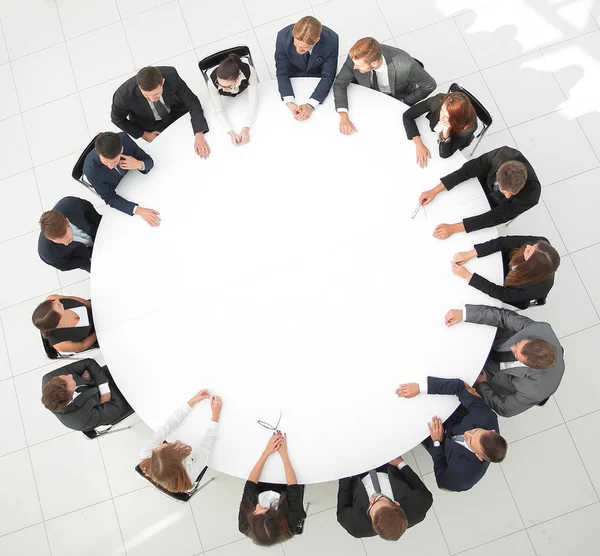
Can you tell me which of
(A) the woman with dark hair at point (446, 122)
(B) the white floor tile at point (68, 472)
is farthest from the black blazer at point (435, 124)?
(B) the white floor tile at point (68, 472)

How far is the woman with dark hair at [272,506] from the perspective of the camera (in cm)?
249

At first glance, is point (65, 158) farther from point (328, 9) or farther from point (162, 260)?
point (328, 9)

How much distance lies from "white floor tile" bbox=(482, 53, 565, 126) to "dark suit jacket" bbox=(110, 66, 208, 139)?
2364mm

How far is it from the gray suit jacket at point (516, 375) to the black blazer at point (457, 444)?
0.42ft

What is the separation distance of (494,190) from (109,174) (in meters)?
2.24

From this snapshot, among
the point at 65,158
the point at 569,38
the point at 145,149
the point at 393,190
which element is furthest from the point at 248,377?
the point at 569,38

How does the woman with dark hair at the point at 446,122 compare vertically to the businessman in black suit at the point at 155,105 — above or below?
below

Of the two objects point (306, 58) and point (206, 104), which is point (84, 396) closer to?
point (206, 104)

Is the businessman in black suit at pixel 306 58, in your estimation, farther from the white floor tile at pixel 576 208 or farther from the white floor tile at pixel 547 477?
the white floor tile at pixel 547 477

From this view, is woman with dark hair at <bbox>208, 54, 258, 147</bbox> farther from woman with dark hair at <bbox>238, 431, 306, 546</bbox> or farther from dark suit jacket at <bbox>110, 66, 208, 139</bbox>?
woman with dark hair at <bbox>238, 431, 306, 546</bbox>

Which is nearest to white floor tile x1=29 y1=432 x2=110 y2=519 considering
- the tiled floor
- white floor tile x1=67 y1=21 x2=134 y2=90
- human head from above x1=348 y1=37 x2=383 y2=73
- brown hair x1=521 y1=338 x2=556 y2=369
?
the tiled floor

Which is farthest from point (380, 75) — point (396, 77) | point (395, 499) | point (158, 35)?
point (395, 499)

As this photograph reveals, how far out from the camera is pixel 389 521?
2.44 metres

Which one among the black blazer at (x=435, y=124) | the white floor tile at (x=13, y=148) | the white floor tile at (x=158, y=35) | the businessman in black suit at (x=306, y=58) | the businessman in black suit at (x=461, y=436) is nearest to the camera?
the businessman in black suit at (x=461, y=436)
